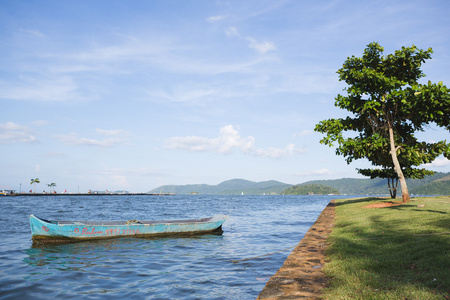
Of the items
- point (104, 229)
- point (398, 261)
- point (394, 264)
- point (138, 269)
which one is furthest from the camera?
point (104, 229)

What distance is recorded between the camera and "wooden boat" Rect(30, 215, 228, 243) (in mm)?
18859

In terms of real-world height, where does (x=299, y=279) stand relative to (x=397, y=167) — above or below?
below

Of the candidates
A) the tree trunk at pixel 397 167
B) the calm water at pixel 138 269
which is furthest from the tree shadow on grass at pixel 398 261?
the tree trunk at pixel 397 167

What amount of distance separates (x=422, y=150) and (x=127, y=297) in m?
28.5

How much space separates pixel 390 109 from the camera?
28766 mm

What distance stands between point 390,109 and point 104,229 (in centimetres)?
2770

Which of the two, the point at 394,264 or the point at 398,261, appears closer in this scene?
the point at 394,264

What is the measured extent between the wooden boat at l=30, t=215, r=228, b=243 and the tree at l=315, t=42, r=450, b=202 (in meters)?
14.4

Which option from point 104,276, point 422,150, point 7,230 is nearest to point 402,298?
point 104,276

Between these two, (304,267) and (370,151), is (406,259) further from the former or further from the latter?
(370,151)

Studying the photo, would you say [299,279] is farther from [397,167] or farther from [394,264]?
[397,167]

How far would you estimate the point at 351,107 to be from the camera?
27766mm

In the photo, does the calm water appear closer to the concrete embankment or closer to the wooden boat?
the wooden boat

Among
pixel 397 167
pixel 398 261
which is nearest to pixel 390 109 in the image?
pixel 397 167
